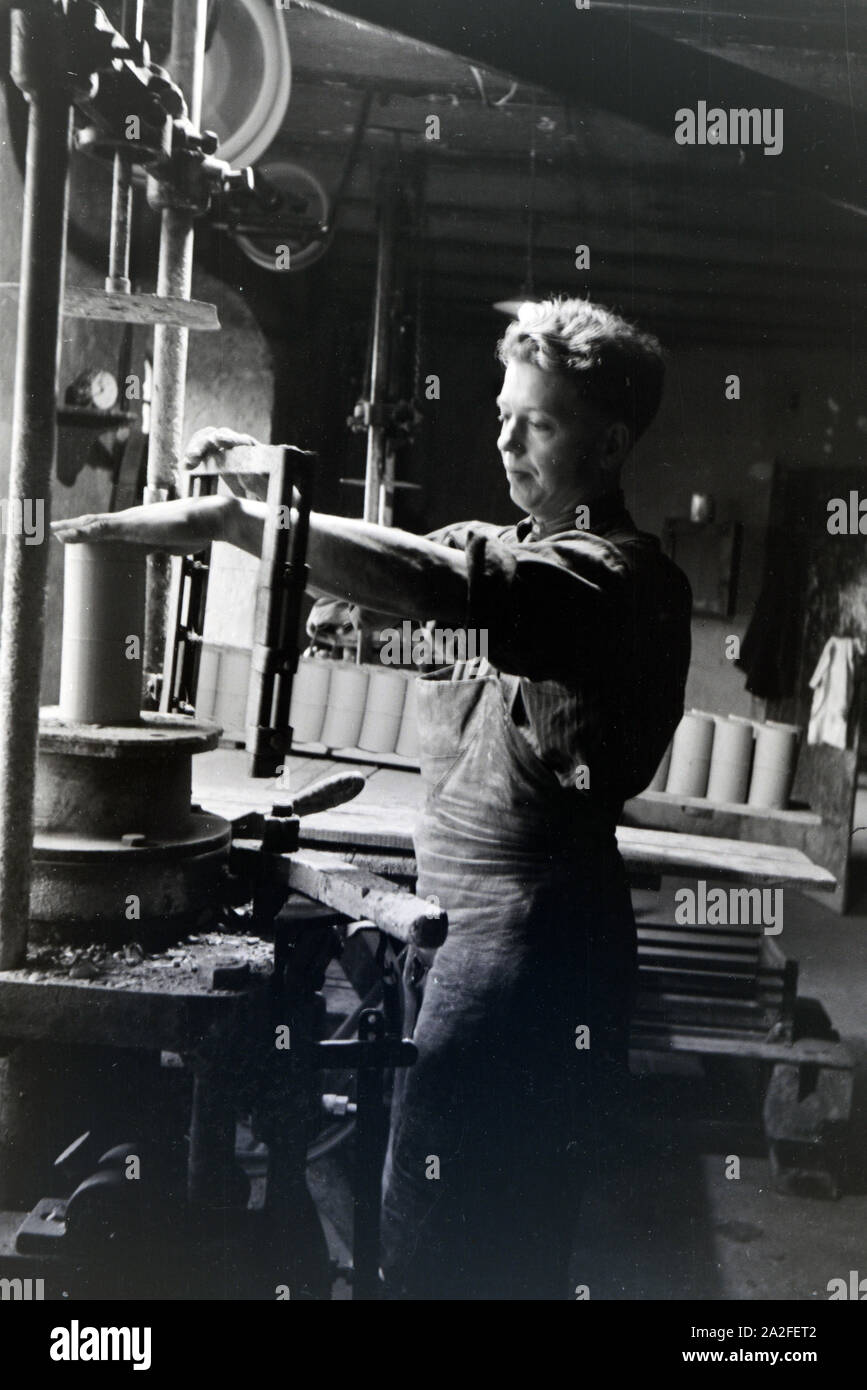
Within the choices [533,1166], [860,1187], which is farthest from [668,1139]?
[533,1166]

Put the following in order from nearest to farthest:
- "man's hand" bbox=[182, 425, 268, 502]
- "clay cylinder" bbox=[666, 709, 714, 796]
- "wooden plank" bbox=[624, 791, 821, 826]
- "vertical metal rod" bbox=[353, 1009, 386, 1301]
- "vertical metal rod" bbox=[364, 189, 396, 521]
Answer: "vertical metal rod" bbox=[353, 1009, 386, 1301] < "man's hand" bbox=[182, 425, 268, 502] < "vertical metal rod" bbox=[364, 189, 396, 521] < "wooden plank" bbox=[624, 791, 821, 826] < "clay cylinder" bbox=[666, 709, 714, 796]

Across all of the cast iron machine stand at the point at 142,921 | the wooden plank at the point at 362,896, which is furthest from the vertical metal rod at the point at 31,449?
the wooden plank at the point at 362,896

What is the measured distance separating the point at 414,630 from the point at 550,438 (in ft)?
1.53

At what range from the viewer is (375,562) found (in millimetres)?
1656

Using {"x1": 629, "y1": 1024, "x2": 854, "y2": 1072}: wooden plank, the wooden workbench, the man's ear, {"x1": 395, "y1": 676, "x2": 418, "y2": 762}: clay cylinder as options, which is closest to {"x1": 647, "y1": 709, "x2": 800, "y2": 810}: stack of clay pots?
the wooden workbench

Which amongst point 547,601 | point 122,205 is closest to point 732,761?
point 547,601

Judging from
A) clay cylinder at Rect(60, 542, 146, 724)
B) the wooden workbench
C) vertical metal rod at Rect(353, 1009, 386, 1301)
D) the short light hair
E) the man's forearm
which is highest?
the short light hair

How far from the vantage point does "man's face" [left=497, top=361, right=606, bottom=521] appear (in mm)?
→ 1970

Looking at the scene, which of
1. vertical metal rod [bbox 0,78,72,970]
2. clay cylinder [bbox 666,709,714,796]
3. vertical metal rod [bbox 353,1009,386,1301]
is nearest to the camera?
→ vertical metal rod [bbox 0,78,72,970]

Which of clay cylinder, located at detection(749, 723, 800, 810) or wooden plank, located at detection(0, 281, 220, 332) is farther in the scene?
clay cylinder, located at detection(749, 723, 800, 810)

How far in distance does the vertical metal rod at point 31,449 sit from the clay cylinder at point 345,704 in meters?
1.85

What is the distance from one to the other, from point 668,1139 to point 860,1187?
1098 millimetres

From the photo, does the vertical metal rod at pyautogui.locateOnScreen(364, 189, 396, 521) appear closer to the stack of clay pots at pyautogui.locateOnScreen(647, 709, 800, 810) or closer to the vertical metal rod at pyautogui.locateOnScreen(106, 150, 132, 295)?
the vertical metal rod at pyautogui.locateOnScreen(106, 150, 132, 295)

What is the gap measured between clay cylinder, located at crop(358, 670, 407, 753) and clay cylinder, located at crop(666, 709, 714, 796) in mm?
892
